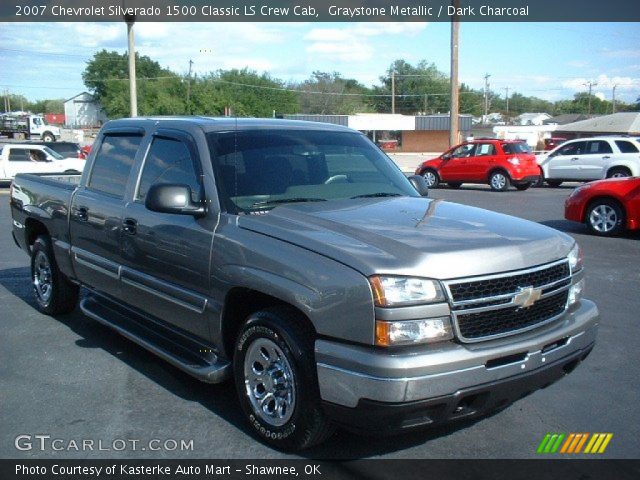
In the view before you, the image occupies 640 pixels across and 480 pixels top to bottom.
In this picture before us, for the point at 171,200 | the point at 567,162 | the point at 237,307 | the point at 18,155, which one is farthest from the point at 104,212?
the point at 567,162

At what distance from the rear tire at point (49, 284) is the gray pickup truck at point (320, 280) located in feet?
3.87

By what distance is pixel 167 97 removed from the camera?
214ft

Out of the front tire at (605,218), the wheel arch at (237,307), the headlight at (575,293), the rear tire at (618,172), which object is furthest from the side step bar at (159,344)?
the rear tire at (618,172)

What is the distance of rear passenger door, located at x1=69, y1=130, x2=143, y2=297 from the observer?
538 centimetres

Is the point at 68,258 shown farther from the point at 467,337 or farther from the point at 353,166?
the point at 467,337

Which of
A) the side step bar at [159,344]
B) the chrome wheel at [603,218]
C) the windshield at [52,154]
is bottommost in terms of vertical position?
the side step bar at [159,344]

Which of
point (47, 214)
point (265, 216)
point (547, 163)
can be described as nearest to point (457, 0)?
point (547, 163)

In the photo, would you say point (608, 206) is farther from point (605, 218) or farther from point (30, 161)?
point (30, 161)

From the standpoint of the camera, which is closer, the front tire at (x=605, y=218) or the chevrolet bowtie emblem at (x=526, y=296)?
the chevrolet bowtie emblem at (x=526, y=296)

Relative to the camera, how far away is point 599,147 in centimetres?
2242

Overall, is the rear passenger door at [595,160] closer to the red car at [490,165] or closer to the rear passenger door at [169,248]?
Answer: the red car at [490,165]

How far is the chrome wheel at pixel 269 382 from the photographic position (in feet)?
12.3

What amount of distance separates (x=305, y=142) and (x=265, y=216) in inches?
41.4

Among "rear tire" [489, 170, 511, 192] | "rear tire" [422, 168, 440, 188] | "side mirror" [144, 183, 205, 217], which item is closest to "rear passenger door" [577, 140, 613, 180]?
"rear tire" [489, 170, 511, 192]
